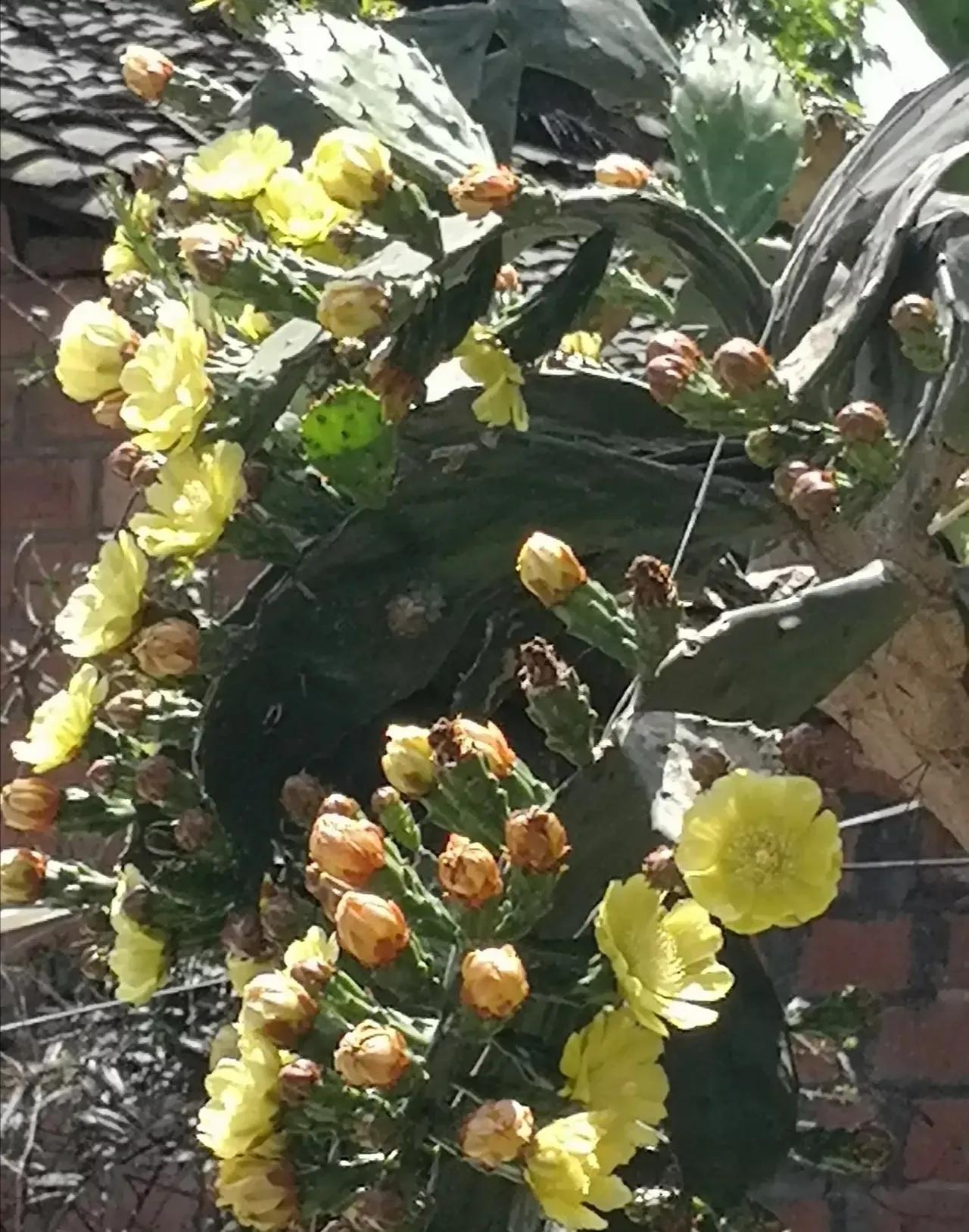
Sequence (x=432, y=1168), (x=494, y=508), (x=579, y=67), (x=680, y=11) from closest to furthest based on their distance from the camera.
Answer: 1. (x=432, y=1168)
2. (x=494, y=508)
3. (x=579, y=67)
4. (x=680, y=11)

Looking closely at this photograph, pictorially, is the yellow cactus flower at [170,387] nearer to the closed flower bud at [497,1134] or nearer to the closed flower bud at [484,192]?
the closed flower bud at [484,192]

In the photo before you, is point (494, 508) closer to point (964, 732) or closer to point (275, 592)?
point (275, 592)

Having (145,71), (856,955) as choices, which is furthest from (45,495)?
(145,71)

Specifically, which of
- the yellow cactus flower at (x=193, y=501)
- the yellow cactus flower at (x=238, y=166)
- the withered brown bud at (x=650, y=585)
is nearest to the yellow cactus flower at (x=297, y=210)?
the yellow cactus flower at (x=238, y=166)

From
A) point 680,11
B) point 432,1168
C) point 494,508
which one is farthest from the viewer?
point 680,11

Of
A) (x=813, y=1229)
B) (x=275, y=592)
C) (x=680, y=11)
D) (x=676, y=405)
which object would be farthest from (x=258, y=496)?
(x=813, y=1229)

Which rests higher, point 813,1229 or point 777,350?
point 777,350
